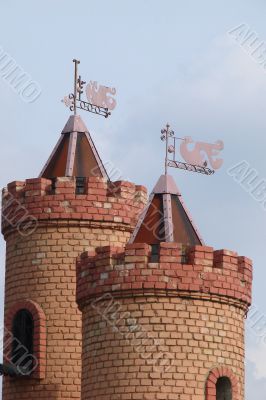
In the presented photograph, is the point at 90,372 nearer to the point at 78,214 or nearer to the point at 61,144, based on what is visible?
the point at 78,214

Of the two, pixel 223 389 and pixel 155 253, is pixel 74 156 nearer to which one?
pixel 155 253

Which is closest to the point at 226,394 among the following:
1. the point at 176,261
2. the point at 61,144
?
the point at 176,261

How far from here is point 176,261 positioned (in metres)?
37.7

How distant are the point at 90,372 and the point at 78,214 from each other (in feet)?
24.0

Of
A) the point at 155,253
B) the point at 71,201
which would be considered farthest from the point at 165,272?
the point at 71,201

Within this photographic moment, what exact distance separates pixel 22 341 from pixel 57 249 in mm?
2896

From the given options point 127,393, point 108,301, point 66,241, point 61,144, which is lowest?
point 127,393

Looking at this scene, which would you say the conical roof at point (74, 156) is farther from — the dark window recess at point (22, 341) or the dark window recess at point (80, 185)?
the dark window recess at point (22, 341)

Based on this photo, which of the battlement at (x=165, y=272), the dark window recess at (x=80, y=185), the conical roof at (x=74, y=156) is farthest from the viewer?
the conical roof at (x=74, y=156)

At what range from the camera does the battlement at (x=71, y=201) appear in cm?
4403

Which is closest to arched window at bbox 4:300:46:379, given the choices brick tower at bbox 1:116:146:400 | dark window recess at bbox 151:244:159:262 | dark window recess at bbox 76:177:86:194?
brick tower at bbox 1:116:146:400

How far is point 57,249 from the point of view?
4375cm

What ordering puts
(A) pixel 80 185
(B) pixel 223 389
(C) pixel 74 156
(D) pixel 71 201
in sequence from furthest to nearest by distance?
1. (C) pixel 74 156
2. (A) pixel 80 185
3. (D) pixel 71 201
4. (B) pixel 223 389

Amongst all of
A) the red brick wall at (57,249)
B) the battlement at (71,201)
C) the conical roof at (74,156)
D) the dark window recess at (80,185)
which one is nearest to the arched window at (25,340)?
the red brick wall at (57,249)
